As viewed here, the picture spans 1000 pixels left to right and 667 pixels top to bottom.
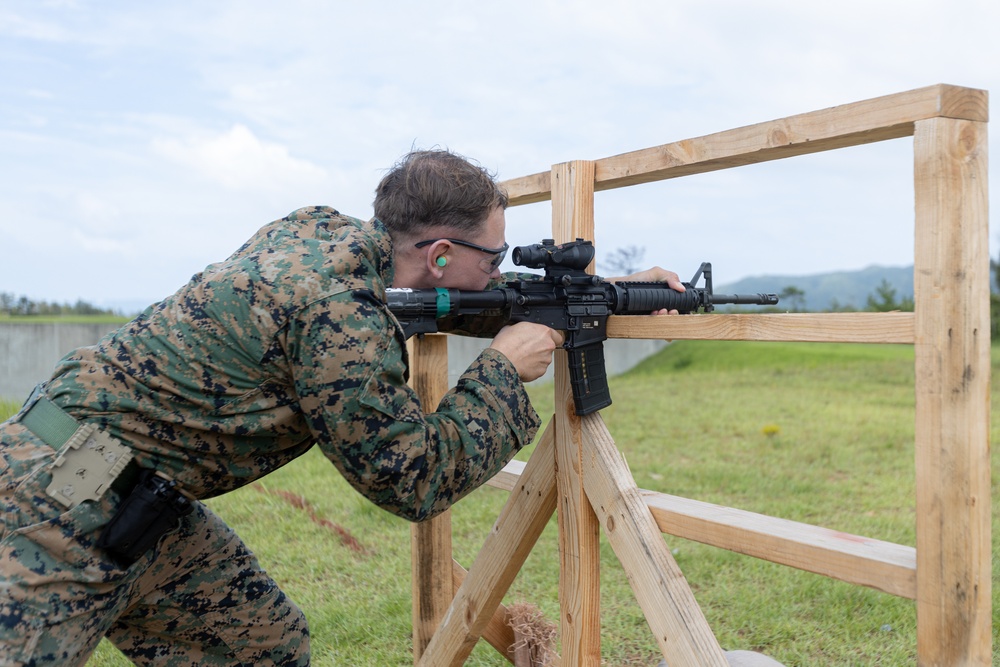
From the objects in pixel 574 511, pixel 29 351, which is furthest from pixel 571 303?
pixel 29 351

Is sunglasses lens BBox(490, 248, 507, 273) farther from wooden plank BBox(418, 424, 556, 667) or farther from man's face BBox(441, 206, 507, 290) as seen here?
wooden plank BBox(418, 424, 556, 667)

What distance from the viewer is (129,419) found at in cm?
220

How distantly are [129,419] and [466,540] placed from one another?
348cm

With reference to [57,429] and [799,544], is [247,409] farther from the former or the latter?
[799,544]

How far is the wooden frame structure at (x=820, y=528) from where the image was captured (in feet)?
5.75

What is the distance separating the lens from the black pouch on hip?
2.17 m

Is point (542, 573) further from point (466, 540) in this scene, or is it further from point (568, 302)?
point (568, 302)

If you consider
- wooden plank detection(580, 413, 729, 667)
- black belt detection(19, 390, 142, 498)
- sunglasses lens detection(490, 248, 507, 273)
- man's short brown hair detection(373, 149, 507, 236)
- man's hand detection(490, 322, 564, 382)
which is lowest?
wooden plank detection(580, 413, 729, 667)

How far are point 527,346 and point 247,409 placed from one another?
84cm

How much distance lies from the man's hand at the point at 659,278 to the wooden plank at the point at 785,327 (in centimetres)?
34

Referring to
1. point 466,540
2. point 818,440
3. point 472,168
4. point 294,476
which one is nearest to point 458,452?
point 472,168

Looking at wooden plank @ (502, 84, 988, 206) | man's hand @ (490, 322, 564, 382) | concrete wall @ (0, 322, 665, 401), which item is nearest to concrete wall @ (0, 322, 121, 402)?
concrete wall @ (0, 322, 665, 401)

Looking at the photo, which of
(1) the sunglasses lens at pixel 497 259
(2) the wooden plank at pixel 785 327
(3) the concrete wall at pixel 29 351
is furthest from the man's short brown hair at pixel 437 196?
(3) the concrete wall at pixel 29 351

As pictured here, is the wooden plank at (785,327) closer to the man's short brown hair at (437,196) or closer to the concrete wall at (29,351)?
the man's short brown hair at (437,196)
